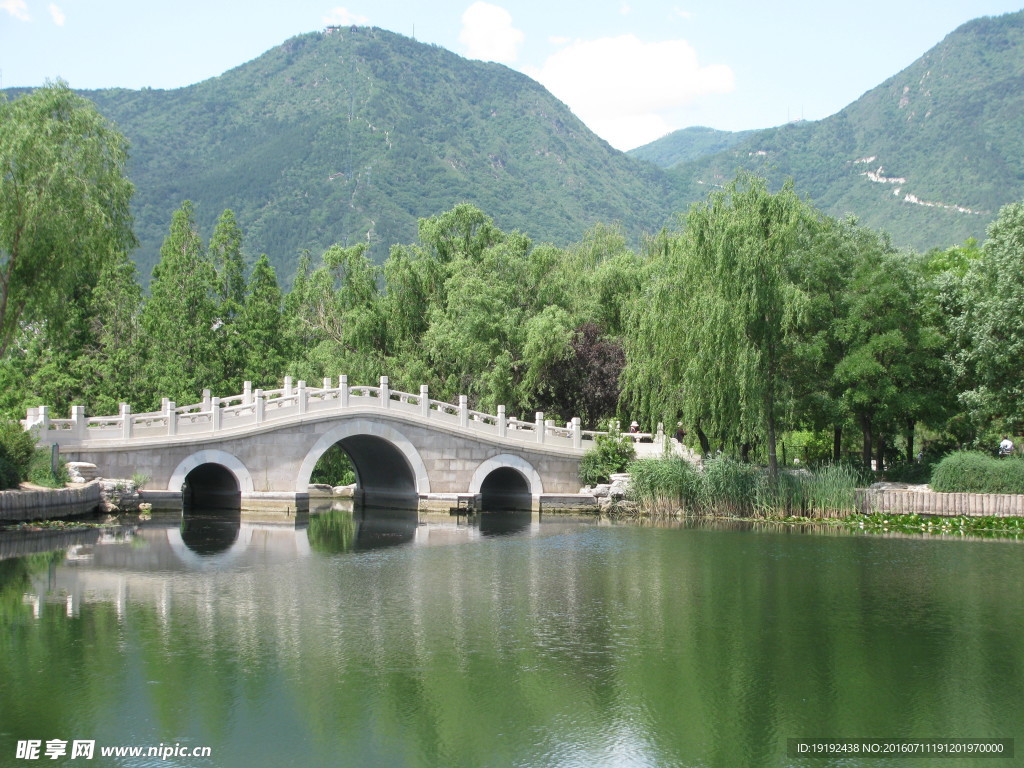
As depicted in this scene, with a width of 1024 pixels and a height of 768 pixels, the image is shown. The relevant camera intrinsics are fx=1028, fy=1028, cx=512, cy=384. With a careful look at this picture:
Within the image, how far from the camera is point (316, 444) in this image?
2728 cm

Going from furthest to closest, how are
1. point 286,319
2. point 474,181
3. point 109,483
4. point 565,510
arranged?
point 474,181
point 286,319
point 565,510
point 109,483

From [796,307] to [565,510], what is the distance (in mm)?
8667

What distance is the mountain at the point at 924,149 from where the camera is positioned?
7225 cm

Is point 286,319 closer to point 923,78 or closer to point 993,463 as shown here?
point 993,463

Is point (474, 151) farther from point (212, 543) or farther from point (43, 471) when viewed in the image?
point (212, 543)

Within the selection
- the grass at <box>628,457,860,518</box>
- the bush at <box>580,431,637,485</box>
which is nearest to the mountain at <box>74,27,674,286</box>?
the bush at <box>580,431,637,485</box>

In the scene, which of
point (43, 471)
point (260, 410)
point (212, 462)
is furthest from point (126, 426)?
point (260, 410)

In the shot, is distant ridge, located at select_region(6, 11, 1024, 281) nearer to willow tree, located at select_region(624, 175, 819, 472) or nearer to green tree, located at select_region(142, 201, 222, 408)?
green tree, located at select_region(142, 201, 222, 408)

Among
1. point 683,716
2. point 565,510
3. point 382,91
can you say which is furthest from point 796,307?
point 382,91

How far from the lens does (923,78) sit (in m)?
94.6

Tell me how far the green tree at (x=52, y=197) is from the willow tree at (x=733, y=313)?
13.6 meters

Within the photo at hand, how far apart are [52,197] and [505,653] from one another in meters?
15.7

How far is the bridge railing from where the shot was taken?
24812mm

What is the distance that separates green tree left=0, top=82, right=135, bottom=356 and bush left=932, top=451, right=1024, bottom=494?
2091cm
